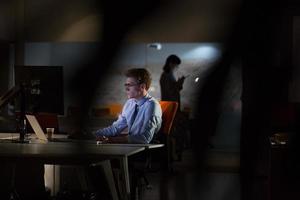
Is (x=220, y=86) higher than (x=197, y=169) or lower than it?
higher

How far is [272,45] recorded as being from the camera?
164 inches

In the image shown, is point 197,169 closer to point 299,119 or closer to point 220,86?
point 220,86

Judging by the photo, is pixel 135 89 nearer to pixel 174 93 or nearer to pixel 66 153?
pixel 66 153

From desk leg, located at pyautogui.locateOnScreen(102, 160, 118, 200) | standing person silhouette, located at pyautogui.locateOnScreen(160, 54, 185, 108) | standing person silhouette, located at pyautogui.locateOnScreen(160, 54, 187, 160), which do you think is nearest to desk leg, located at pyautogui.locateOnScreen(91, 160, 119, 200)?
desk leg, located at pyautogui.locateOnScreen(102, 160, 118, 200)

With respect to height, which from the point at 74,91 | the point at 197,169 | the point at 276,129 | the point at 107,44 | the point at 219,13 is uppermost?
the point at 219,13

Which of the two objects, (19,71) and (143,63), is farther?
(143,63)

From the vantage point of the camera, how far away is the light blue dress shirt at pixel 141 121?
9.48 ft

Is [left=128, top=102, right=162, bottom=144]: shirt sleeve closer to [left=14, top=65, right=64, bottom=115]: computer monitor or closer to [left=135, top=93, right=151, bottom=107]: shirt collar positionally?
[left=135, top=93, right=151, bottom=107]: shirt collar

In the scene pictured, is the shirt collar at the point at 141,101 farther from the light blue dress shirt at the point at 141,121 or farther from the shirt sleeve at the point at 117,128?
the shirt sleeve at the point at 117,128

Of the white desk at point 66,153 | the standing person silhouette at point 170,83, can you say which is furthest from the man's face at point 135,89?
the standing person silhouette at point 170,83

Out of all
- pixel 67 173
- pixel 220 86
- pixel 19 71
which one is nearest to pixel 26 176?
pixel 67 173

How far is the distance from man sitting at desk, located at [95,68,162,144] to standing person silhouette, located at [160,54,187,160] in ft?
5.60

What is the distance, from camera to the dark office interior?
3.08 metres

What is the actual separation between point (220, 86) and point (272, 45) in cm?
58
